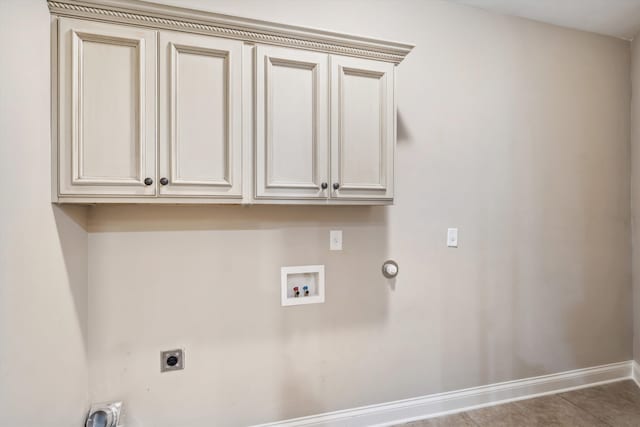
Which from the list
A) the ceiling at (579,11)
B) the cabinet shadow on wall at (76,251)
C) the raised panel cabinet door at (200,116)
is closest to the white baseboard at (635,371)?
the ceiling at (579,11)

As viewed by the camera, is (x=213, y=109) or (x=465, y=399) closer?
(x=213, y=109)

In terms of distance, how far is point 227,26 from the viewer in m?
1.55

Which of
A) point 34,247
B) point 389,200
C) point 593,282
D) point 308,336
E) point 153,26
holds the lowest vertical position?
point 308,336

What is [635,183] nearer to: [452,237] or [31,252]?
[452,237]

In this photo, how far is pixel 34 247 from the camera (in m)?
1.20

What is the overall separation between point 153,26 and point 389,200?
1.35 metres

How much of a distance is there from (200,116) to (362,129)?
2.61 ft

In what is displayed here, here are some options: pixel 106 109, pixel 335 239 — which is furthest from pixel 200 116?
pixel 335 239

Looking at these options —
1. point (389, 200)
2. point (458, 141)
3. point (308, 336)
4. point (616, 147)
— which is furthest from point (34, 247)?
point (616, 147)

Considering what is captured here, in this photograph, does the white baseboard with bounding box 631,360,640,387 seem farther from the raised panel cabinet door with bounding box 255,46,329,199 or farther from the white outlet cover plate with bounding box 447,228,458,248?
the raised panel cabinet door with bounding box 255,46,329,199

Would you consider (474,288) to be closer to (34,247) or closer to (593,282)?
(593,282)

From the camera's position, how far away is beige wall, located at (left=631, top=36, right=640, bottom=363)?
2.72 meters

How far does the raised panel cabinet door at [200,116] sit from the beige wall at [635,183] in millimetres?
3091

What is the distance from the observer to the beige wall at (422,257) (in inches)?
70.9
